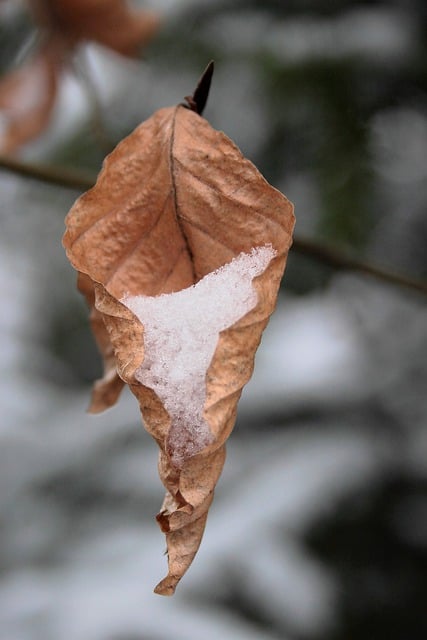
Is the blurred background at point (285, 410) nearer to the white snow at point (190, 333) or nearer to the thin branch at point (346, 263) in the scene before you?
the thin branch at point (346, 263)

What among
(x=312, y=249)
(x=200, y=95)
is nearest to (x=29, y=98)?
(x=312, y=249)

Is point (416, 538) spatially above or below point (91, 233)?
below

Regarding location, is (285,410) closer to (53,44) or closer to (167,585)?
(53,44)

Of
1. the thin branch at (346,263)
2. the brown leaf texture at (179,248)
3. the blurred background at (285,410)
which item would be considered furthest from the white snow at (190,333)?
the blurred background at (285,410)

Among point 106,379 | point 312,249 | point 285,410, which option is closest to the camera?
point 106,379

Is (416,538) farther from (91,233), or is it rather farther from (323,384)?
(91,233)

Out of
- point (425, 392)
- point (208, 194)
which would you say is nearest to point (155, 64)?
point (425, 392)
